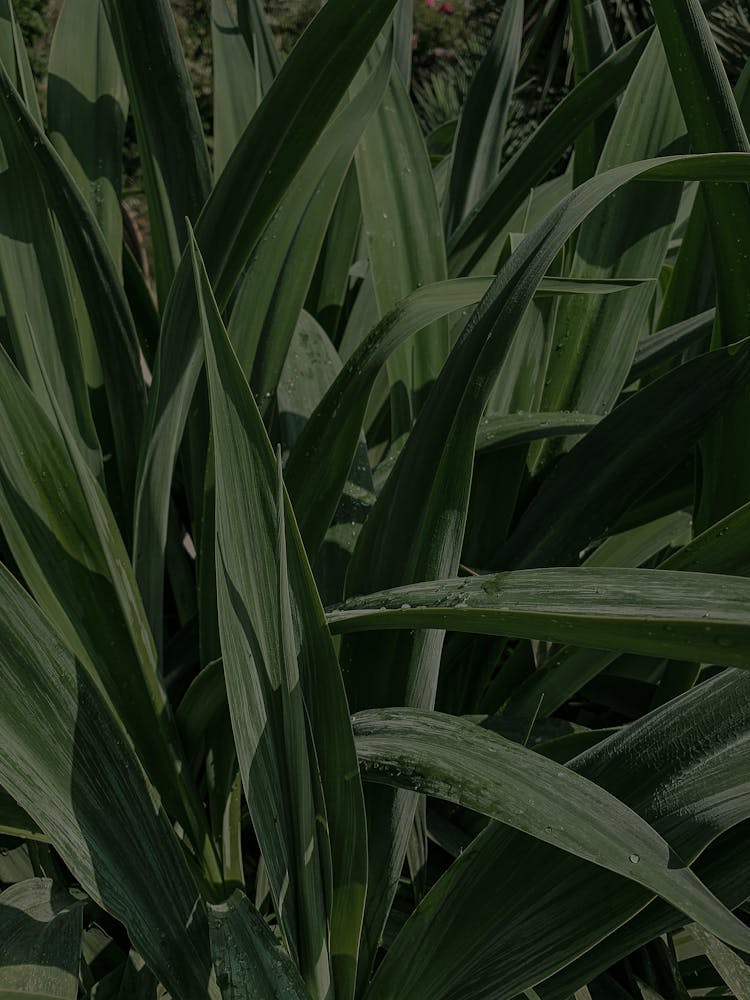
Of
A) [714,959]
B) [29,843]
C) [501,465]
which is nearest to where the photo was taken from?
[714,959]

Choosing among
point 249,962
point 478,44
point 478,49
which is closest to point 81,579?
point 249,962

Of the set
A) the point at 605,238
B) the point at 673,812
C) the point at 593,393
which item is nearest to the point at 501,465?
the point at 593,393

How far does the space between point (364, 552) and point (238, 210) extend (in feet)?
0.74

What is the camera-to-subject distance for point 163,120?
0.68 m

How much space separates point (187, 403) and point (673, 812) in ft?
1.22

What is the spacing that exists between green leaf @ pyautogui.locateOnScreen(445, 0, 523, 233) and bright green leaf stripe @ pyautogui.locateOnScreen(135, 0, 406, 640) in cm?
40

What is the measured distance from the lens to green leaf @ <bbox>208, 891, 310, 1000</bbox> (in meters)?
0.40

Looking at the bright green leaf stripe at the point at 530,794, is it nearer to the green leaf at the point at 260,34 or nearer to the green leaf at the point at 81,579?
the green leaf at the point at 81,579

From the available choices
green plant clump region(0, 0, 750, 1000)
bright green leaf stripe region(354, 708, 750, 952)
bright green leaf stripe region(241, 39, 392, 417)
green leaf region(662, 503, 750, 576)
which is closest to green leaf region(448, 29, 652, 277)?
green plant clump region(0, 0, 750, 1000)

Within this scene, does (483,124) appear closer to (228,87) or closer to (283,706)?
(228,87)

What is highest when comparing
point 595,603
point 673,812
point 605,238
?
point 605,238

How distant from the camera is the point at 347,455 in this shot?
607mm

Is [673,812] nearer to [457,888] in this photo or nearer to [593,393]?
[457,888]

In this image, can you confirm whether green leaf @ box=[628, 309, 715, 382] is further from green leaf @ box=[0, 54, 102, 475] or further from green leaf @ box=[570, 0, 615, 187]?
green leaf @ box=[0, 54, 102, 475]
